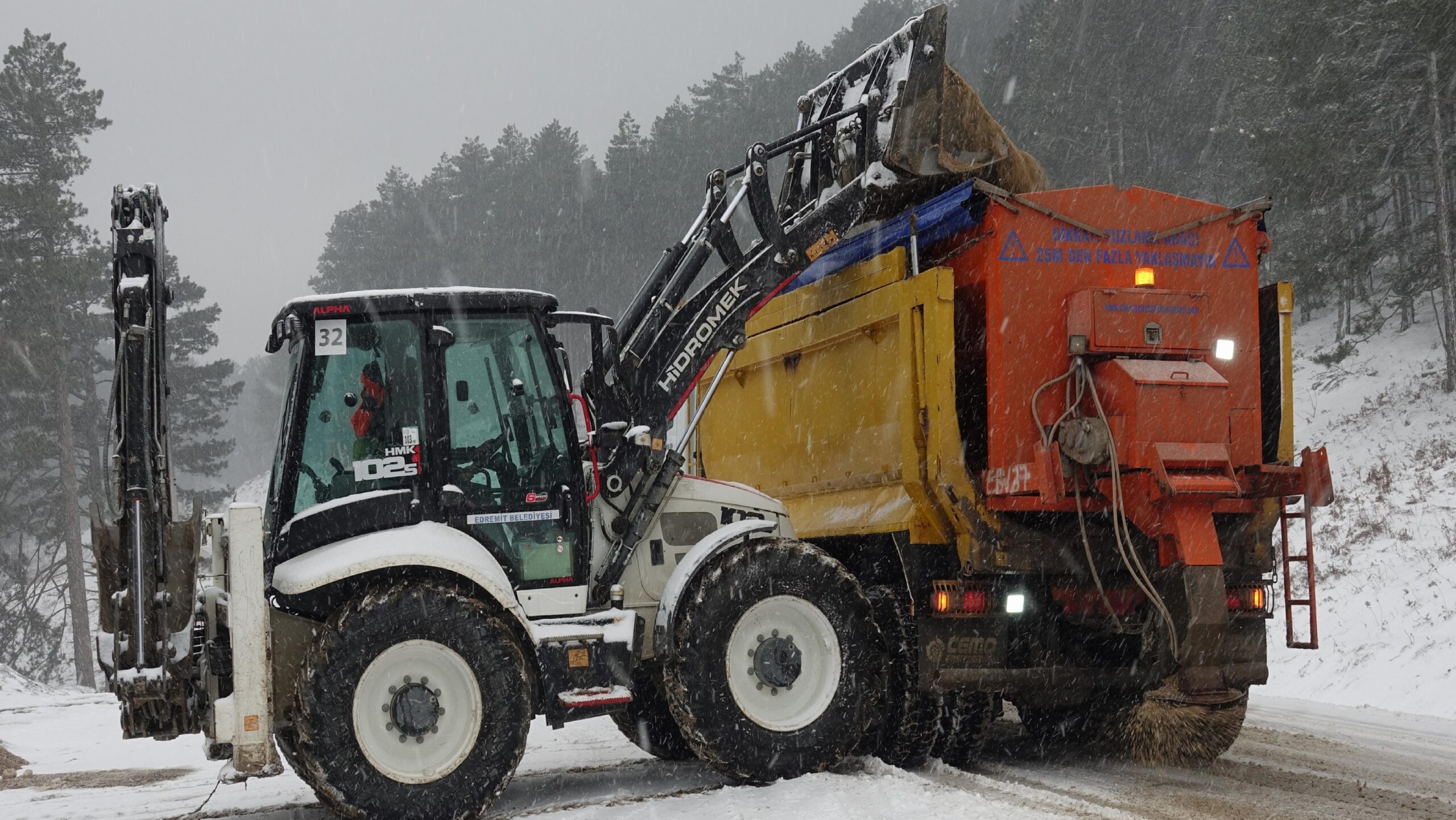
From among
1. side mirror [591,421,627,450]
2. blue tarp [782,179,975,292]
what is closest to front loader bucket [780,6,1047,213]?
blue tarp [782,179,975,292]

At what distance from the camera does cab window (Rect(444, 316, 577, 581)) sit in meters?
5.86

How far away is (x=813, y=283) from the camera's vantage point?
8.10m

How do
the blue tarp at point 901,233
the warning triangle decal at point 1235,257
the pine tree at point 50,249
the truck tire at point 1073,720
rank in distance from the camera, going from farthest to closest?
the pine tree at point 50,249 < the truck tire at point 1073,720 < the warning triangle decal at point 1235,257 < the blue tarp at point 901,233

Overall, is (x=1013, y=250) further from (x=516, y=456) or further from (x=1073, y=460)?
(x=516, y=456)

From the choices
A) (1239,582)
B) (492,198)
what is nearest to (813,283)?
(1239,582)

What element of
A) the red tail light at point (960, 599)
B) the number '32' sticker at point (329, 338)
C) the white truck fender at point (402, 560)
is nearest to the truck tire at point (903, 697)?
the red tail light at point (960, 599)

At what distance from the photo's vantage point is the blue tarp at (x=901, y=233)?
6613 millimetres

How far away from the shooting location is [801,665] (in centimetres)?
624

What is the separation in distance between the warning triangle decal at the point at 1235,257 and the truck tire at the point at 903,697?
2672 millimetres

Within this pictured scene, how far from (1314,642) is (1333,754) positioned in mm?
796

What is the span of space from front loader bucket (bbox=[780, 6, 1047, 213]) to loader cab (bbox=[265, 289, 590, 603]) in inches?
96.1

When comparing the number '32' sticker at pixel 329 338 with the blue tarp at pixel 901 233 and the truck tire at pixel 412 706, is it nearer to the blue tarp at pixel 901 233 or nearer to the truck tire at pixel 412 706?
the truck tire at pixel 412 706

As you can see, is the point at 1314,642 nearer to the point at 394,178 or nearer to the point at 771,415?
the point at 771,415

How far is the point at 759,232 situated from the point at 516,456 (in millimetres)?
2156
